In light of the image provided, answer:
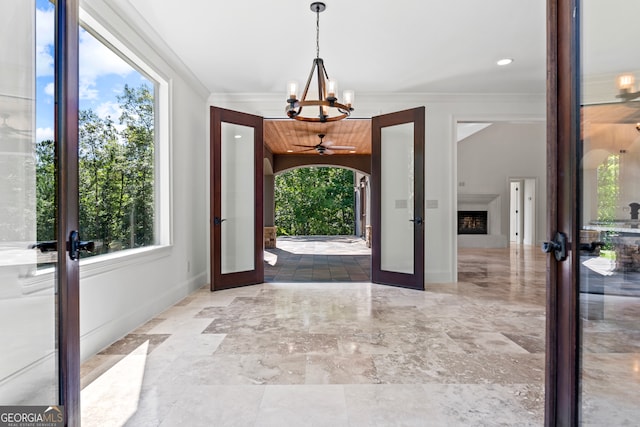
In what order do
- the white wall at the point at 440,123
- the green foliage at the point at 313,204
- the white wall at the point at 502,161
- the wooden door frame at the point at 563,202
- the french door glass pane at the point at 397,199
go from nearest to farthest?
the wooden door frame at the point at 563,202
the french door glass pane at the point at 397,199
the white wall at the point at 440,123
the white wall at the point at 502,161
the green foliage at the point at 313,204

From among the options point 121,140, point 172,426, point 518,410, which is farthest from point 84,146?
point 518,410

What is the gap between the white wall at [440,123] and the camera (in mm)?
4961

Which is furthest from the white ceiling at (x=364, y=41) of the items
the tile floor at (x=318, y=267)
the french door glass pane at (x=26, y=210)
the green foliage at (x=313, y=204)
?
the green foliage at (x=313, y=204)

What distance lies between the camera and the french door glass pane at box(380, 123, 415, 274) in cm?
475

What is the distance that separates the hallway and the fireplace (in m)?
6.30

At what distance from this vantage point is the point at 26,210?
63.2 inches

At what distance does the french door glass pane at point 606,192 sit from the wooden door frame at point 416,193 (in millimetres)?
2908

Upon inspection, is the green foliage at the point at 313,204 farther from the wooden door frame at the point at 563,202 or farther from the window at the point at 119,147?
the wooden door frame at the point at 563,202

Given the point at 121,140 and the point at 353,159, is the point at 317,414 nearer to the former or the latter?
the point at 121,140

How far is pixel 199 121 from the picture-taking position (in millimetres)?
4711

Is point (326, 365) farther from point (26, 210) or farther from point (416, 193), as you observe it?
point (416, 193)

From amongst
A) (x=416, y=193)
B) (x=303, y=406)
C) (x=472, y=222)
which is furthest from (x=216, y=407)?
(x=472, y=222)

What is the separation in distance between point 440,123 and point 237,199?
9.78 ft

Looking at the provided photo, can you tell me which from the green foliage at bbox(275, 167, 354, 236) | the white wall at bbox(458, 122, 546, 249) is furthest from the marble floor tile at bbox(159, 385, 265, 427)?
the green foliage at bbox(275, 167, 354, 236)
